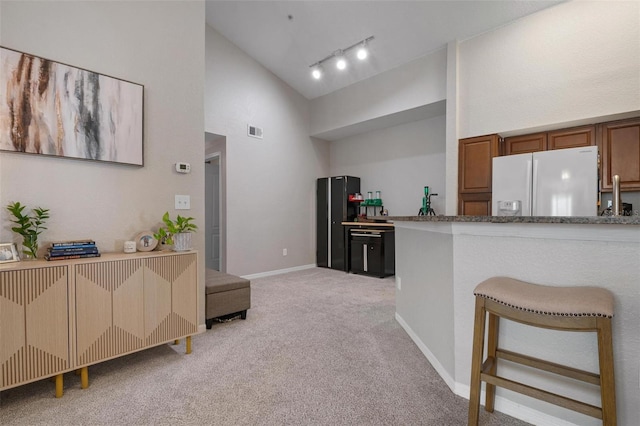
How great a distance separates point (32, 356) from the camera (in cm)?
158

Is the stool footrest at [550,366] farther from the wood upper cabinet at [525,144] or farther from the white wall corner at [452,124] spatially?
the wood upper cabinet at [525,144]

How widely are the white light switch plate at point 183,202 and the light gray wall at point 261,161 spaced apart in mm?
2047

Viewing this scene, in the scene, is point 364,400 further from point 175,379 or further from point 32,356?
point 32,356

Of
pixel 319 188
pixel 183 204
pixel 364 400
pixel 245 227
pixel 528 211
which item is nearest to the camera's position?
pixel 364 400

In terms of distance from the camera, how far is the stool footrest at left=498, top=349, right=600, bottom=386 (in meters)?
1.21

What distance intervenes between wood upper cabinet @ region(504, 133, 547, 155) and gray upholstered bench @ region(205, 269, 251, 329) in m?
3.58

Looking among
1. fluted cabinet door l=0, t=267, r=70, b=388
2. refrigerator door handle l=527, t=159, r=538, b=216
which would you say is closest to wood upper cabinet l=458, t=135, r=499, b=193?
refrigerator door handle l=527, t=159, r=538, b=216

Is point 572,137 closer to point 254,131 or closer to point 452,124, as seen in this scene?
point 452,124

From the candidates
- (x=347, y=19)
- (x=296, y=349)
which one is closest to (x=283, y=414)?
(x=296, y=349)

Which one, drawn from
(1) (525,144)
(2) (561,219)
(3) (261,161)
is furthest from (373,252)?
(2) (561,219)

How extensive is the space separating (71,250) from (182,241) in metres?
0.67

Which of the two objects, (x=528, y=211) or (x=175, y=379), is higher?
(x=528, y=211)

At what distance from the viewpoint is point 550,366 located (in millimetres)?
1318

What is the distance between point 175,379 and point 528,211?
3582 mm
